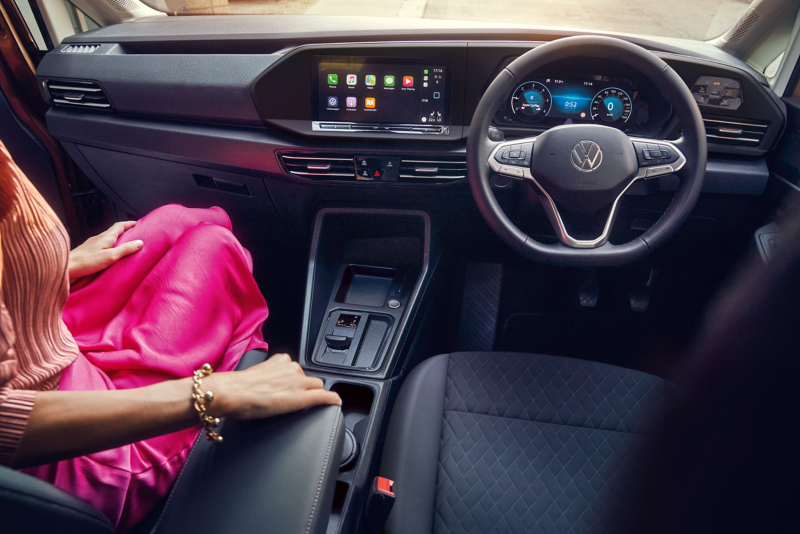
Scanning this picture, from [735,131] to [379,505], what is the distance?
46.9 inches

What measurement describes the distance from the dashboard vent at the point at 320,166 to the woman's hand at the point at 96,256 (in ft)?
1.48

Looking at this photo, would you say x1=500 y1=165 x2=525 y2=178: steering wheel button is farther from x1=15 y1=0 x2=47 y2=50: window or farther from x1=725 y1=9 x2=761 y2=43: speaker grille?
x1=15 y1=0 x2=47 y2=50: window

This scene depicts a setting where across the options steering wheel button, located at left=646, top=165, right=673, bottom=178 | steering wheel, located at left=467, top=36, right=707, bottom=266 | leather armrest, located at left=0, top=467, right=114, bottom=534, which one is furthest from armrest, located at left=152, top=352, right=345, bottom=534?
steering wheel button, located at left=646, top=165, right=673, bottom=178

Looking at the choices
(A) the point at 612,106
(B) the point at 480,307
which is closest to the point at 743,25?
(A) the point at 612,106

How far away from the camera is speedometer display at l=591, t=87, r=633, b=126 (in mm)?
1242

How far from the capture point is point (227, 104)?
4.40ft

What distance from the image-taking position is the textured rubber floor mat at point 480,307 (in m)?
1.72

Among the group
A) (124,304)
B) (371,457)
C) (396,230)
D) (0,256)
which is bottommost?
(371,457)

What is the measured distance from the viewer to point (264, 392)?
2.38 ft

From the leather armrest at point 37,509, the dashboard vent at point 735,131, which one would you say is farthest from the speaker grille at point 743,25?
the leather armrest at point 37,509

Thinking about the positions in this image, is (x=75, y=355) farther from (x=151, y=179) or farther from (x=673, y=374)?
(x=673, y=374)

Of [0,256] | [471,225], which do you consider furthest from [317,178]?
[0,256]

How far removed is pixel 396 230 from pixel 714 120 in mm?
861

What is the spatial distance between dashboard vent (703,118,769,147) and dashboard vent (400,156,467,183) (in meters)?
0.61
